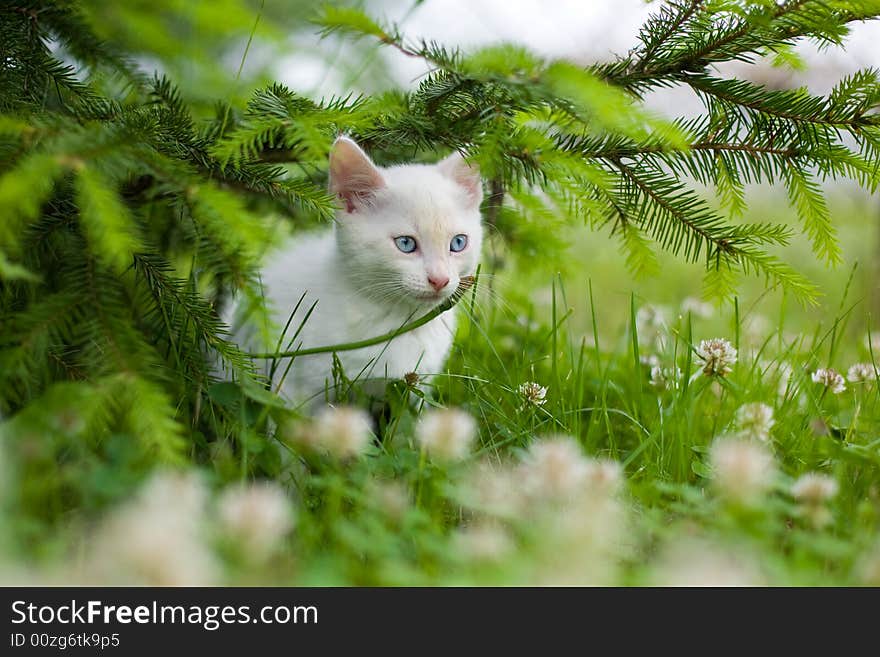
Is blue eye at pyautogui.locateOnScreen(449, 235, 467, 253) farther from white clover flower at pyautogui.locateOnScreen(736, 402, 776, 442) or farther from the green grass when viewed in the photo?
white clover flower at pyautogui.locateOnScreen(736, 402, 776, 442)

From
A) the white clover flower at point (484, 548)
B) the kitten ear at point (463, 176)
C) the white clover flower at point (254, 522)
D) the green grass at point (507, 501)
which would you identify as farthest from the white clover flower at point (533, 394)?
the white clover flower at point (254, 522)

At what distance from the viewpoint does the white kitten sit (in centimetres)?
175

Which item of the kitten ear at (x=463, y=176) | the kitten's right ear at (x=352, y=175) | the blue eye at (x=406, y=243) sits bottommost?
the blue eye at (x=406, y=243)

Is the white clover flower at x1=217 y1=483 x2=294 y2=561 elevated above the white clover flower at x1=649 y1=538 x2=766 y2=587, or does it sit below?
above

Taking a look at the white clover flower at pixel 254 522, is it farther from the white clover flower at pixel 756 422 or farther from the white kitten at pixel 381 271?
the white clover flower at pixel 756 422

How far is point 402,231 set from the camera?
1815mm

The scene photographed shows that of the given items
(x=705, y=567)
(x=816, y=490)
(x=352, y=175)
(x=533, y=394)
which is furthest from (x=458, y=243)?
(x=705, y=567)

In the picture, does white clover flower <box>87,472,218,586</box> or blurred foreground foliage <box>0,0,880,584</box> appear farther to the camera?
blurred foreground foliage <box>0,0,880,584</box>

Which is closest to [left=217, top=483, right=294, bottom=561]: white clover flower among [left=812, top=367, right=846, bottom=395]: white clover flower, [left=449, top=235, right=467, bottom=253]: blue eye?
[left=449, top=235, right=467, bottom=253]: blue eye

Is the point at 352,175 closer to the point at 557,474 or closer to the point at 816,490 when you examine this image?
the point at 557,474

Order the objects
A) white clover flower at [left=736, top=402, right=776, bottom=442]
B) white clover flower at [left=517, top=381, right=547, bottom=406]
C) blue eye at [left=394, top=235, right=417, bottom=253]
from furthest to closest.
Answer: blue eye at [left=394, top=235, right=417, bottom=253], white clover flower at [left=517, top=381, right=547, bottom=406], white clover flower at [left=736, top=402, right=776, bottom=442]

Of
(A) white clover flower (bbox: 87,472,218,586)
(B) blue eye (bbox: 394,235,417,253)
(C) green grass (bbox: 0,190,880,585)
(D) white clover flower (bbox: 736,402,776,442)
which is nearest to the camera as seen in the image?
(A) white clover flower (bbox: 87,472,218,586)

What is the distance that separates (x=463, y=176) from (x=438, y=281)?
0.36 metres

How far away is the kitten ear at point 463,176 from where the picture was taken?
6.30ft
